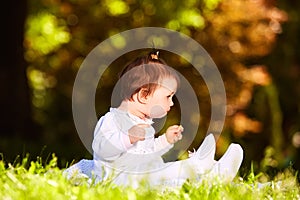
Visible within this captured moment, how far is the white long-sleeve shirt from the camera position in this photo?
12.2ft

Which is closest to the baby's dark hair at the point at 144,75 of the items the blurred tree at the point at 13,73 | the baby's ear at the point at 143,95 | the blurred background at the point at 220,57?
the baby's ear at the point at 143,95

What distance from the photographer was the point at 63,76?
940 centimetres

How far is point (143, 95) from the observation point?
148 inches

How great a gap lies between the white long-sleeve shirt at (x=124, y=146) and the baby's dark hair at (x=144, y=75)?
13cm

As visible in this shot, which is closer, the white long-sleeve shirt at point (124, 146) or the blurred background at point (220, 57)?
the white long-sleeve shirt at point (124, 146)

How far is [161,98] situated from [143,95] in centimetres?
9

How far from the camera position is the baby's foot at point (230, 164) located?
3748 millimetres

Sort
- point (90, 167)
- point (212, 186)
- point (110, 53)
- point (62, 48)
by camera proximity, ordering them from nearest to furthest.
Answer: point (212, 186), point (90, 167), point (110, 53), point (62, 48)

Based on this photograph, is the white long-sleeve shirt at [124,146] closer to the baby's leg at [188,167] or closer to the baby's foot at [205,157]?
the baby's leg at [188,167]

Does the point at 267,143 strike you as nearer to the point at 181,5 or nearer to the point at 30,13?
the point at 181,5

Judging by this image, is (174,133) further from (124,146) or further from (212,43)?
(212,43)

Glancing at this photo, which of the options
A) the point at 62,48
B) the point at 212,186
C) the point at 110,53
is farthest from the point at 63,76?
the point at 212,186

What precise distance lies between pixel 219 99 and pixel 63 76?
7.06ft

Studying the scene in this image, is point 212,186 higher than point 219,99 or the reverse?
the reverse
